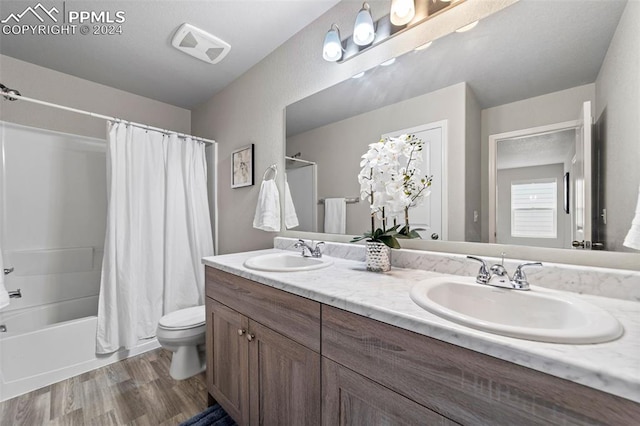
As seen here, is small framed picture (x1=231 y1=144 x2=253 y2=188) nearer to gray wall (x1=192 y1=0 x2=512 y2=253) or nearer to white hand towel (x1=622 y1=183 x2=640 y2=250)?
gray wall (x1=192 y1=0 x2=512 y2=253)

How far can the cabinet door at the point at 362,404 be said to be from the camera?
63 cm

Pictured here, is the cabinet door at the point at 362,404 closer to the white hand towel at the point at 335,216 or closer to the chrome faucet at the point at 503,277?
the chrome faucet at the point at 503,277

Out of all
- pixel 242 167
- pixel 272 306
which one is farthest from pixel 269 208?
pixel 272 306

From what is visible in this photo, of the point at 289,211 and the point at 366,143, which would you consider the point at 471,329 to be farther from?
the point at 289,211

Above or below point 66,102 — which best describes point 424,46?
below

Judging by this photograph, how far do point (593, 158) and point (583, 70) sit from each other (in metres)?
0.29

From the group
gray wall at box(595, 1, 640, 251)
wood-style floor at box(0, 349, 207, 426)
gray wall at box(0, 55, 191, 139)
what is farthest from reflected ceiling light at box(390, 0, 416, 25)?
gray wall at box(0, 55, 191, 139)

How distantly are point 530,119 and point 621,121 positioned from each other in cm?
23

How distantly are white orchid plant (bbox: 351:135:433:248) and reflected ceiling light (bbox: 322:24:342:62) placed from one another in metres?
0.67

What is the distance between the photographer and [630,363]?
43 cm

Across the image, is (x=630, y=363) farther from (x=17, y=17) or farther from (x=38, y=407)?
(x=17, y=17)

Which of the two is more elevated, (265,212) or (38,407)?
(265,212)

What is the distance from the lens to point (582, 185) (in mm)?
876

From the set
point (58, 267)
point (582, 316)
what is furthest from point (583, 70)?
point (58, 267)
